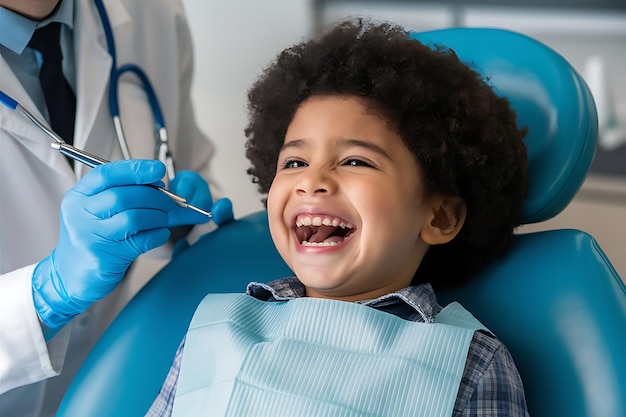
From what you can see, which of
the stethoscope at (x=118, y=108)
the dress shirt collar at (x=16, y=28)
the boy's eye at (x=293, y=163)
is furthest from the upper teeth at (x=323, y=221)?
the dress shirt collar at (x=16, y=28)

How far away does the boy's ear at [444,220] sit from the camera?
1246mm

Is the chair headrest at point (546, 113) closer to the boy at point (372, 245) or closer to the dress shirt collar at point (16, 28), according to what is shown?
the boy at point (372, 245)

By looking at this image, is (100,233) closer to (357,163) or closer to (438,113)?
(357,163)

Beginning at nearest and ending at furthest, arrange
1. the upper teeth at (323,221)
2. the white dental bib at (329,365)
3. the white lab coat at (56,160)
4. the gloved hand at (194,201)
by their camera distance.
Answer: the white dental bib at (329,365) < the upper teeth at (323,221) < the white lab coat at (56,160) < the gloved hand at (194,201)

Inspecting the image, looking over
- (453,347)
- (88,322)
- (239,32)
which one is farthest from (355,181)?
(239,32)

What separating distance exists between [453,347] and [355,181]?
27 cm

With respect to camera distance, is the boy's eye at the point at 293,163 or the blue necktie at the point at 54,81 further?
the blue necktie at the point at 54,81

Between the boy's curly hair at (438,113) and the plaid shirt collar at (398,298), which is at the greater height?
the boy's curly hair at (438,113)

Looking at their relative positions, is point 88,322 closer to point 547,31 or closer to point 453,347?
point 453,347

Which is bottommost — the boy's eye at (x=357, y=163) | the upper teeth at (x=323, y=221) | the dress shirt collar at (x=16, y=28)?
the upper teeth at (x=323, y=221)

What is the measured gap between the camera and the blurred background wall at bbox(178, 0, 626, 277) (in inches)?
87.6

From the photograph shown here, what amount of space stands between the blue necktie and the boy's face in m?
0.46

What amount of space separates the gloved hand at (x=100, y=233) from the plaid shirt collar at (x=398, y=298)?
19 cm

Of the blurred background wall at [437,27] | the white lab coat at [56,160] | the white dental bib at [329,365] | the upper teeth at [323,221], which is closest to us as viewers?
the white dental bib at [329,365]
